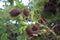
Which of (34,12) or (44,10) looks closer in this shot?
(44,10)

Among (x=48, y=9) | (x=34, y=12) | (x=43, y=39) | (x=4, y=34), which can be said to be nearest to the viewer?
(x=48, y=9)

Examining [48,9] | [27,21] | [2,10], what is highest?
[48,9]

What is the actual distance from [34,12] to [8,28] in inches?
26.3

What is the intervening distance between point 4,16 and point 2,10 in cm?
6

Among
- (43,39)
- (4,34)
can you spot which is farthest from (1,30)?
(43,39)

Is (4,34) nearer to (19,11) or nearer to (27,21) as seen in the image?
(27,21)

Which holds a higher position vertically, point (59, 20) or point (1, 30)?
point (59, 20)

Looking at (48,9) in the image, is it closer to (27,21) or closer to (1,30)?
(27,21)

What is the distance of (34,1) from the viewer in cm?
64

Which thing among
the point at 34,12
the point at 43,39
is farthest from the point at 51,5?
the point at 43,39

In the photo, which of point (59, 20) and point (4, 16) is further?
point (4, 16)

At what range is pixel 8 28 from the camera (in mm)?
1347

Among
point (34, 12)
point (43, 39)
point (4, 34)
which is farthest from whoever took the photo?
point (4, 34)

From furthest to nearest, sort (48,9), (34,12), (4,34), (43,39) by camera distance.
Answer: (4,34)
(43,39)
(34,12)
(48,9)
